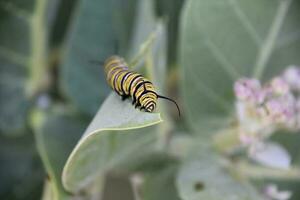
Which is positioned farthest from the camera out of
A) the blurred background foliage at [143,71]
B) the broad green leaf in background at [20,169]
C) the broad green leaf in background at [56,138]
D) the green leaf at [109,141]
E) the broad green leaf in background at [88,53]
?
the broad green leaf in background at [20,169]

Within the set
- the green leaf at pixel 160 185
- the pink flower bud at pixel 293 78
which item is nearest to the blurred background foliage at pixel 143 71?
the green leaf at pixel 160 185

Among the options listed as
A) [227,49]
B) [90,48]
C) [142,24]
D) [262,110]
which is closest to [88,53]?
[90,48]

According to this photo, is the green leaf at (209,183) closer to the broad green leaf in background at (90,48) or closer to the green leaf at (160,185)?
the green leaf at (160,185)

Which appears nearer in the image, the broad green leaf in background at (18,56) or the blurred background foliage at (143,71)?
the blurred background foliage at (143,71)

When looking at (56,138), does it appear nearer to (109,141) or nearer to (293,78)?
(109,141)

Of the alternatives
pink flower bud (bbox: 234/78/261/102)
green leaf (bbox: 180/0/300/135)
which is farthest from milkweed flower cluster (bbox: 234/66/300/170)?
green leaf (bbox: 180/0/300/135)

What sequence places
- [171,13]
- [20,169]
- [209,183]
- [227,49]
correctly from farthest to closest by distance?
[20,169]
[171,13]
[227,49]
[209,183]
